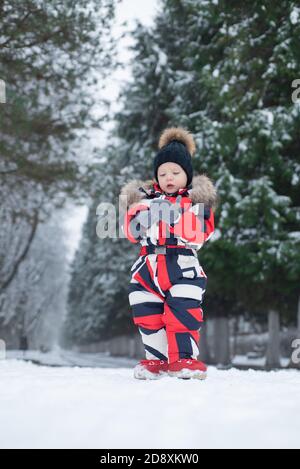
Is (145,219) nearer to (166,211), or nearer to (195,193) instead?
(166,211)

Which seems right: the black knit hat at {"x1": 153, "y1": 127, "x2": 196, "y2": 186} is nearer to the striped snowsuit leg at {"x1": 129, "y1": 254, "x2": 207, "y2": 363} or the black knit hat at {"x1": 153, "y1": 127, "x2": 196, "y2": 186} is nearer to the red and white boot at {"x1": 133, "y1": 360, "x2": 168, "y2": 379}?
the striped snowsuit leg at {"x1": 129, "y1": 254, "x2": 207, "y2": 363}

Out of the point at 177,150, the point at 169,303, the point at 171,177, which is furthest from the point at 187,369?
the point at 177,150

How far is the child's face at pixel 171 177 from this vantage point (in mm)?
4316

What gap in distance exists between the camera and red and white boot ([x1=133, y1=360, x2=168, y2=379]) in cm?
385

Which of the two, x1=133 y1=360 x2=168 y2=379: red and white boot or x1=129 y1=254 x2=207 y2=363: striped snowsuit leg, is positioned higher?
x1=129 y1=254 x2=207 y2=363: striped snowsuit leg

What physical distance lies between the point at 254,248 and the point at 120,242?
434 inches

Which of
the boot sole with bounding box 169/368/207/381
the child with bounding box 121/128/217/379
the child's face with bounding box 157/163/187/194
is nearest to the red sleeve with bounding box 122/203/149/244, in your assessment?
the child with bounding box 121/128/217/379

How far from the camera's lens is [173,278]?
3.90m

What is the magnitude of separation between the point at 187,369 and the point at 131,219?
126 cm

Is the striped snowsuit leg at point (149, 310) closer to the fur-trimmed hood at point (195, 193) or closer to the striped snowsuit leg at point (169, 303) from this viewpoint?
the striped snowsuit leg at point (169, 303)

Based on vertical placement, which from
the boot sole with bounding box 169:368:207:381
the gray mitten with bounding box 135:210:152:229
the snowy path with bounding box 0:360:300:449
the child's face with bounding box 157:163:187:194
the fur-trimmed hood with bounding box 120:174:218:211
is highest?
the child's face with bounding box 157:163:187:194

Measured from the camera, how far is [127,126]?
18125 millimetres

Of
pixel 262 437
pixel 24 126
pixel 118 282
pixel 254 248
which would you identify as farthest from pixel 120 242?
pixel 262 437

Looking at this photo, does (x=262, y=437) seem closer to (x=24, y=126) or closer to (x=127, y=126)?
(x=24, y=126)
